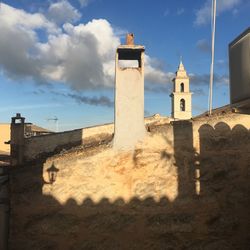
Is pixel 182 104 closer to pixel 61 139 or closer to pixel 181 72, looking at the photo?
pixel 181 72

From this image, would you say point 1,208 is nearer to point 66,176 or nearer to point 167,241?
point 66,176

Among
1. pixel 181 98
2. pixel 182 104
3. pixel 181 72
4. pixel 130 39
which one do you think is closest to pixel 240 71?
pixel 130 39

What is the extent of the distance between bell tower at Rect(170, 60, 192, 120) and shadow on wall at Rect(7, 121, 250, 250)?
110 ft

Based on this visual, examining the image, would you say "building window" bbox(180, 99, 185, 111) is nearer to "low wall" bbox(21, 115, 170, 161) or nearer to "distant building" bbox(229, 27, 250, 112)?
"low wall" bbox(21, 115, 170, 161)

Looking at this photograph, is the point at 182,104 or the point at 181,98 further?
the point at 182,104

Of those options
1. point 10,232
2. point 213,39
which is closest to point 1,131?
point 213,39

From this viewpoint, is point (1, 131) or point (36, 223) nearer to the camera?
point (36, 223)

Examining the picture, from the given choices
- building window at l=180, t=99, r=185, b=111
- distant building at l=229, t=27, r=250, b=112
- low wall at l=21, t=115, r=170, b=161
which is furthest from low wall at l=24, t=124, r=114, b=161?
building window at l=180, t=99, r=185, b=111

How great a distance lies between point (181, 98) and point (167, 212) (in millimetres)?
35229

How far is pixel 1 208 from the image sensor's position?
9.47 metres

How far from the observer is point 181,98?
145 ft

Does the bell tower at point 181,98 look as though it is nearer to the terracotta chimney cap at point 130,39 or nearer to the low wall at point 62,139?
the low wall at point 62,139

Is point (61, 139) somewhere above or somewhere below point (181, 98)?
below

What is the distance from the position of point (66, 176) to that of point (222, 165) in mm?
3807
